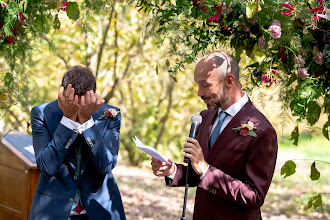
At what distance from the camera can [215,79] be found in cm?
255

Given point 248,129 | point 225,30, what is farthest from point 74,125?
point 225,30

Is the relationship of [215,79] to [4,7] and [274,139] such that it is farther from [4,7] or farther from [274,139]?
[4,7]

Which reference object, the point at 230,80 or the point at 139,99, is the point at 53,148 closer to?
the point at 230,80

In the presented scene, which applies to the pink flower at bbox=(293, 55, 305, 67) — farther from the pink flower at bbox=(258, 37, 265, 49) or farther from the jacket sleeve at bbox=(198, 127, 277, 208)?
the jacket sleeve at bbox=(198, 127, 277, 208)

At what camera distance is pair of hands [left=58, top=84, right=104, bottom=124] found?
106 inches

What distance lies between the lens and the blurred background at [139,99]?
728 cm

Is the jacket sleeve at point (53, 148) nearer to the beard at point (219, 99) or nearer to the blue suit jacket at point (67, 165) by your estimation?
the blue suit jacket at point (67, 165)

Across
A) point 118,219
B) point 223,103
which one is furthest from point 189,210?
point 223,103

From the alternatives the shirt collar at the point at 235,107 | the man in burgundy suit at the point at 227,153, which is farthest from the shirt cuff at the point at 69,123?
the shirt collar at the point at 235,107

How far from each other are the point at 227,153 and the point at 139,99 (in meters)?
8.32

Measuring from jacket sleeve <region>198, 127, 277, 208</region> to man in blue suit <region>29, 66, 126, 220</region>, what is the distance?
2.33 ft

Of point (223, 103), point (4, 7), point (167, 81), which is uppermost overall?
point (167, 81)

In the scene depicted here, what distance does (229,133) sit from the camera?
254cm

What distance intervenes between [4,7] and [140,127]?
777 centimetres
